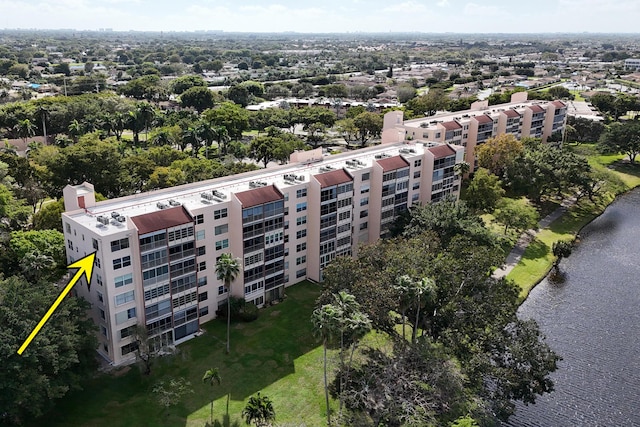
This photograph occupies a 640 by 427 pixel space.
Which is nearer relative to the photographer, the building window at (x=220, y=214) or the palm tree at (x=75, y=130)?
the building window at (x=220, y=214)

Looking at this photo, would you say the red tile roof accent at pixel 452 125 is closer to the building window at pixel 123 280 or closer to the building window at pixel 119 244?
the building window at pixel 119 244

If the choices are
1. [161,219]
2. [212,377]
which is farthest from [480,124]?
[212,377]

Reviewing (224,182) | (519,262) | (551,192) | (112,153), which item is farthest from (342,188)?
(551,192)

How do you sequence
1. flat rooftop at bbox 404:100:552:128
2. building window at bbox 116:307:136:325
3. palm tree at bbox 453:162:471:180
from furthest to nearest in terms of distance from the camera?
1. flat rooftop at bbox 404:100:552:128
2. palm tree at bbox 453:162:471:180
3. building window at bbox 116:307:136:325

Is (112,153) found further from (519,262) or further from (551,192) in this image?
(551,192)

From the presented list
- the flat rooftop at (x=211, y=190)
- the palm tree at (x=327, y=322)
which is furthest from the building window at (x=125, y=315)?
the palm tree at (x=327, y=322)

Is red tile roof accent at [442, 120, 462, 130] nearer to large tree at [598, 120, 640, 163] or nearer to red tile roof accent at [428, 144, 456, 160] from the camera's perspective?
red tile roof accent at [428, 144, 456, 160]

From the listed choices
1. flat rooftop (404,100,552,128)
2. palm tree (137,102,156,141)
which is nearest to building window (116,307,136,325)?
flat rooftop (404,100,552,128)
